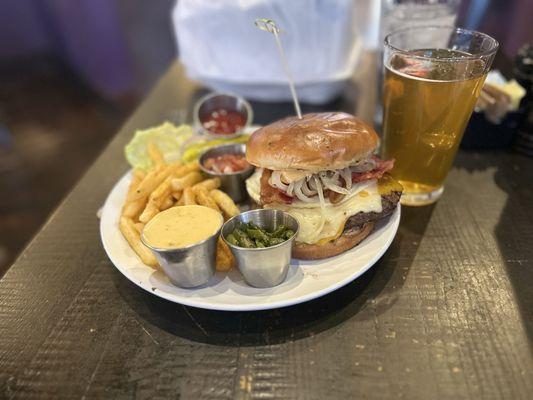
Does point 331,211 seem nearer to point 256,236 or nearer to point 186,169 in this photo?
point 256,236

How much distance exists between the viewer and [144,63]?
7.00 m

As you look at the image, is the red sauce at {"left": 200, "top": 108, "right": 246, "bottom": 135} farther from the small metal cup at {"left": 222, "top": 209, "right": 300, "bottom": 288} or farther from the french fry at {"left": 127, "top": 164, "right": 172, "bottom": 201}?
the small metal cup at {"left": 222, "top": 209, "right": 300, "bottom": 288}

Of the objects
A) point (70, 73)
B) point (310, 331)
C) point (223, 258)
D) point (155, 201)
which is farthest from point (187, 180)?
point (70, 73)

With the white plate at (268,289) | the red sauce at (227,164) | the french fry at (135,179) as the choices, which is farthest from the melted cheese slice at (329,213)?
the french fry at (135,179)

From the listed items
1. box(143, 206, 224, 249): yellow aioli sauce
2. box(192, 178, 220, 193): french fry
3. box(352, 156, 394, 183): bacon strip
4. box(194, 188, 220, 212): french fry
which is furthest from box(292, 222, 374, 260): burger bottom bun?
box(192, 178, 220, 193): french fry

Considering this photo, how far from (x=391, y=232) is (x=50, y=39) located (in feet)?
21.8

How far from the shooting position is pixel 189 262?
62.2 inches

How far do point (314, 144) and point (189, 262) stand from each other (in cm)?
68

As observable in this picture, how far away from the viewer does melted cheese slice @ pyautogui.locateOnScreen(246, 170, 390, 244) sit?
174 cm

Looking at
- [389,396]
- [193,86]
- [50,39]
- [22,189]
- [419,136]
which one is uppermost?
[419,136]

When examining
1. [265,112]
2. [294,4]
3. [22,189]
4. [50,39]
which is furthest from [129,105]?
[294,4]

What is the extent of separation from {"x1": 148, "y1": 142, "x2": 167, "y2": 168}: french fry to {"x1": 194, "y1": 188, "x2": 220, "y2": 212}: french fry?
0.42 m

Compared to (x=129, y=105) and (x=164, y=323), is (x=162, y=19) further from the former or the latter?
(x=164, y=323)

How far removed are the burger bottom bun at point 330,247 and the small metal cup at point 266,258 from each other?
123mm
